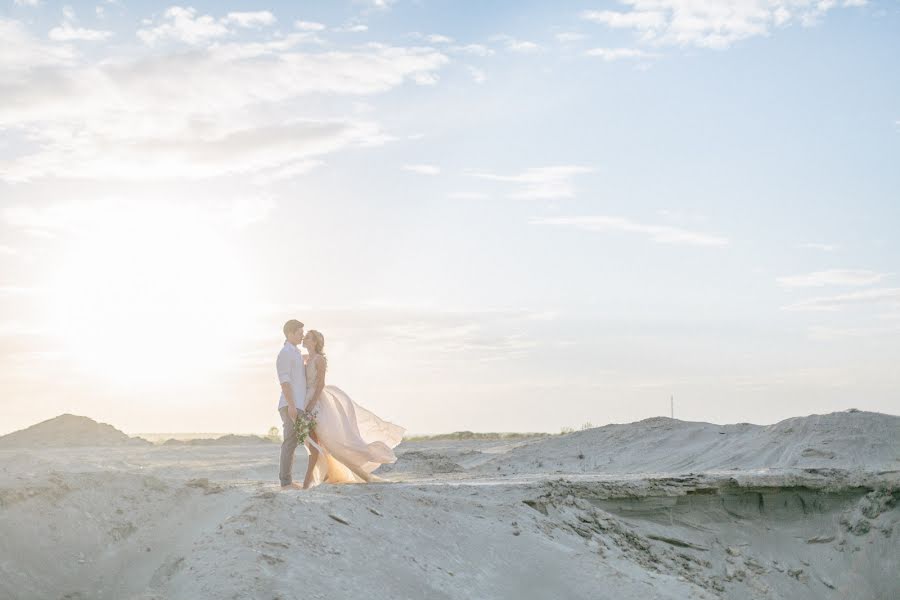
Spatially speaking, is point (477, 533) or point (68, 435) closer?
point (477, 533)

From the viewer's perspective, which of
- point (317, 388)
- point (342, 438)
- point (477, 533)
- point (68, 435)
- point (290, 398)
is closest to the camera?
point (477, 533)

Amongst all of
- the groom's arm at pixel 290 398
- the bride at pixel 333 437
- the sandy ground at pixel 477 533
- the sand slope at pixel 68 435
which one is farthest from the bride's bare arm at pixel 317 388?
the sand slope at pixel 68 435

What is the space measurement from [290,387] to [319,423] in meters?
0.57

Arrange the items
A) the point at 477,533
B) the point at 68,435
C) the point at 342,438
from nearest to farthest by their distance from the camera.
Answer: the point at 477,533 → the point at 342,438 → the point at 68,435

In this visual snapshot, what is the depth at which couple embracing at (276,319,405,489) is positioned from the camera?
35.6ft

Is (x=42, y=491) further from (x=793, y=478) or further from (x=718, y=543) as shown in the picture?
(x=793, y=478)

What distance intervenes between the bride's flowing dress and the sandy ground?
1.56ft

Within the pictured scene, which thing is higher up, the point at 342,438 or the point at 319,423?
the point at 319,423

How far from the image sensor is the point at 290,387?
10797 millimetres

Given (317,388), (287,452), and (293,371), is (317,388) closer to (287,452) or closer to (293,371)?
(293,371)

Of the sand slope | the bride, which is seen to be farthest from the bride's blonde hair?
the sand slope

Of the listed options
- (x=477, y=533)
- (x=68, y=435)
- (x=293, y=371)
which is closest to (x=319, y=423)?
(x=293, y=371)

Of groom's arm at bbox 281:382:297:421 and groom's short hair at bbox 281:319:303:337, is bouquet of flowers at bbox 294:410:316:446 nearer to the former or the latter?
groom's arm at bbox 281:382:297:421

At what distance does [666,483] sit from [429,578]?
491 cm
